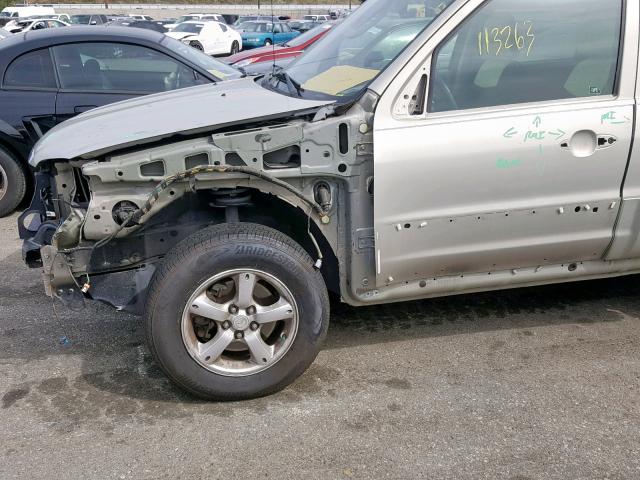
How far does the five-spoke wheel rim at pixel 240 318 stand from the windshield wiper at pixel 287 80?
1.05 metres

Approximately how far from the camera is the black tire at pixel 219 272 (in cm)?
298

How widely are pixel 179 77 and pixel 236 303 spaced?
144 inches

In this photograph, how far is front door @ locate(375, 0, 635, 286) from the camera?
10.2ft

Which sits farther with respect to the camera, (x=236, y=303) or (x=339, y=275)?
(x=339, y=275)

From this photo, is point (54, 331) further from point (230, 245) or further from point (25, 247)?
point (230, 245)

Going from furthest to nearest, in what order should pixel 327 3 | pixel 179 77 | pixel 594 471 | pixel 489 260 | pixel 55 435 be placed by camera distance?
pixel 327 3 < pixel 179 77 < pixel 489 260 < pixel 55 435 < pixel 594 471

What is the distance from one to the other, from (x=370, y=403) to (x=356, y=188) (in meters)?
1.01

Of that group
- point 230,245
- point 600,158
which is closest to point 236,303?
point 230,245

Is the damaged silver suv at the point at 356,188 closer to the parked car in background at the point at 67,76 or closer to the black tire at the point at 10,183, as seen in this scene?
the parked car in background at the point at 67,76

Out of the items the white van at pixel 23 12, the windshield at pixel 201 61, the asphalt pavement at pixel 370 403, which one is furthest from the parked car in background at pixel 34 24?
the asphalt pavement at pixel 370 403

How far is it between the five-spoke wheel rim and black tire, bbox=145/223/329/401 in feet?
0.09

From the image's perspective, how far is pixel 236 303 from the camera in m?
3.08

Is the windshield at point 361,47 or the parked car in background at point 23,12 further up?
the windshield at point 361,47

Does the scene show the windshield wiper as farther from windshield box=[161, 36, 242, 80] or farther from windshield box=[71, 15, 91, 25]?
windshield box=[71, 15, 91, 25]
